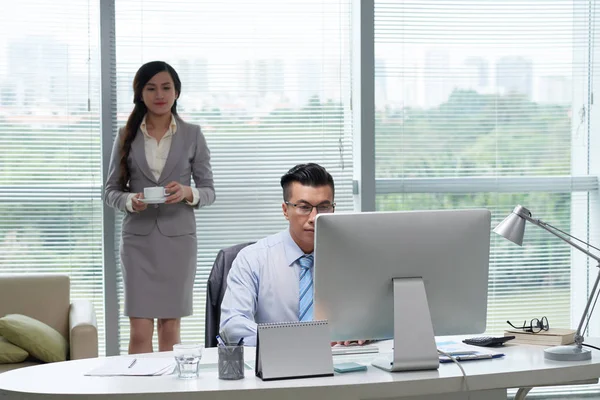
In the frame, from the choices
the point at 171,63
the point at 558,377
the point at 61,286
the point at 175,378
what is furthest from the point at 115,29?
the point at 558,377

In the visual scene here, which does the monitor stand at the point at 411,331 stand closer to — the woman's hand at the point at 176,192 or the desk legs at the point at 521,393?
the desk legs at the point at 521,393

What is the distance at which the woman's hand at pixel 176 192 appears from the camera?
13.9 ft

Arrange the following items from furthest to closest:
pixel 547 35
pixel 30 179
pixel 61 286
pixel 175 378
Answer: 1. pixel 547 35
2. pixel 30 179
3. pixel 61 286
4. pixel 175 378

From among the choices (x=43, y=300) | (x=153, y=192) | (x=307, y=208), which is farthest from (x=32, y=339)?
(x=307, y=208)

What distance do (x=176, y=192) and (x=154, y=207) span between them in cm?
19

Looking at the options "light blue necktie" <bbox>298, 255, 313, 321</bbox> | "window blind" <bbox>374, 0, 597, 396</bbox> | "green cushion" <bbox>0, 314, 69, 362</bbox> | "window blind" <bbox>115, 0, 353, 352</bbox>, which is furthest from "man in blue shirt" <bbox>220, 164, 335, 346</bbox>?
"window blind" <bbox>374, 0, 597, 396</bbox>

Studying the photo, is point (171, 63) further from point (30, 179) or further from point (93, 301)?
point (93, 301)

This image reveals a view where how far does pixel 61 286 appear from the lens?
432cm

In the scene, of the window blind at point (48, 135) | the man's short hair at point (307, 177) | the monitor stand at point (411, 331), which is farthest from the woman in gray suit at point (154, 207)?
the monitor stand at point (411, 331)

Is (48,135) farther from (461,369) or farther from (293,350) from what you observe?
(461,369)

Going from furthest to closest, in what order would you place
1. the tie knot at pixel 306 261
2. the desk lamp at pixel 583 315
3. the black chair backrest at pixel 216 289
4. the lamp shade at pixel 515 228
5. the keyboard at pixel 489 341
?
the black chair backrest at pixel 216 289, the tie knot at pixel 306 261, the keyboard at pixel 489 341, the lamp shade at pixel 515 228, the desk lamp at pixel 583 315

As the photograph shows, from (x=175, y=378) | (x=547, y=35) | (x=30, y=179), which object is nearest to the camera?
(x=175, y=378)

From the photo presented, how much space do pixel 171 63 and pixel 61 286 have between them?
1.36m

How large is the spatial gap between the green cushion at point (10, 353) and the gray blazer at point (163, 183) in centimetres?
85
